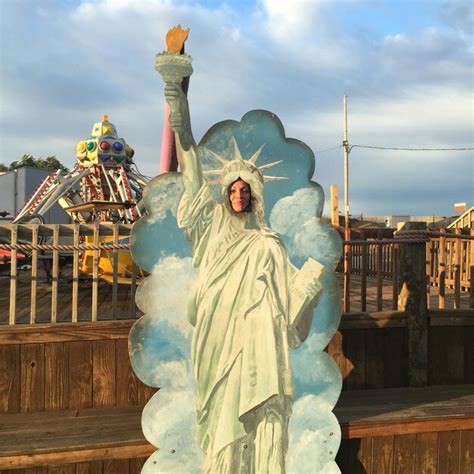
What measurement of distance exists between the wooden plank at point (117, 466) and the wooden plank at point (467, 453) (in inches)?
92.7

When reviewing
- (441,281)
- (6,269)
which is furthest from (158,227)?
(6,269)

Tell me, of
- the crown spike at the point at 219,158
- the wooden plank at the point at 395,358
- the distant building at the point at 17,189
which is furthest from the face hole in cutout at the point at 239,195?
the distant building at the point at 17,189

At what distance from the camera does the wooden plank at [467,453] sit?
333 centimetres

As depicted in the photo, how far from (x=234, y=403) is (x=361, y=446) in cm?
132

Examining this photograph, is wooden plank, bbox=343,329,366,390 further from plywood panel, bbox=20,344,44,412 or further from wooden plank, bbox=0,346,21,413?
wooden plank, bbox=0,346,21,413

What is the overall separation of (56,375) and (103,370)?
331 millimetres

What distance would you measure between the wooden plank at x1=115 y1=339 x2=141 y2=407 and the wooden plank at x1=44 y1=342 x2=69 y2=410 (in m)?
0.36

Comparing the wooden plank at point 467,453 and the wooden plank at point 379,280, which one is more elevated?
the wooden plank at point 379,280

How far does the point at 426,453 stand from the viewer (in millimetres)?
3303

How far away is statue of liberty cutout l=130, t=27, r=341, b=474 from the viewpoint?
241 cm

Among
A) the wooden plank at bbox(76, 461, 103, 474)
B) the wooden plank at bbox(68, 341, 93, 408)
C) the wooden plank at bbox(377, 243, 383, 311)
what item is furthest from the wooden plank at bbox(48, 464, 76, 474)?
the wooden plank at bbox(377, 243, 383, 311)

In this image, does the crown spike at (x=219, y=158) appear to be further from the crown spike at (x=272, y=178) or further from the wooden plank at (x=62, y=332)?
the wooden plank at (x=62, y=332)

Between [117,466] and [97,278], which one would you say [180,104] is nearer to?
[97,278]

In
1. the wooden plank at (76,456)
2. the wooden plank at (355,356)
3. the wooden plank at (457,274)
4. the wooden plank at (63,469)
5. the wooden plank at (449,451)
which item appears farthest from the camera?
the wooden plank at (457,274)
